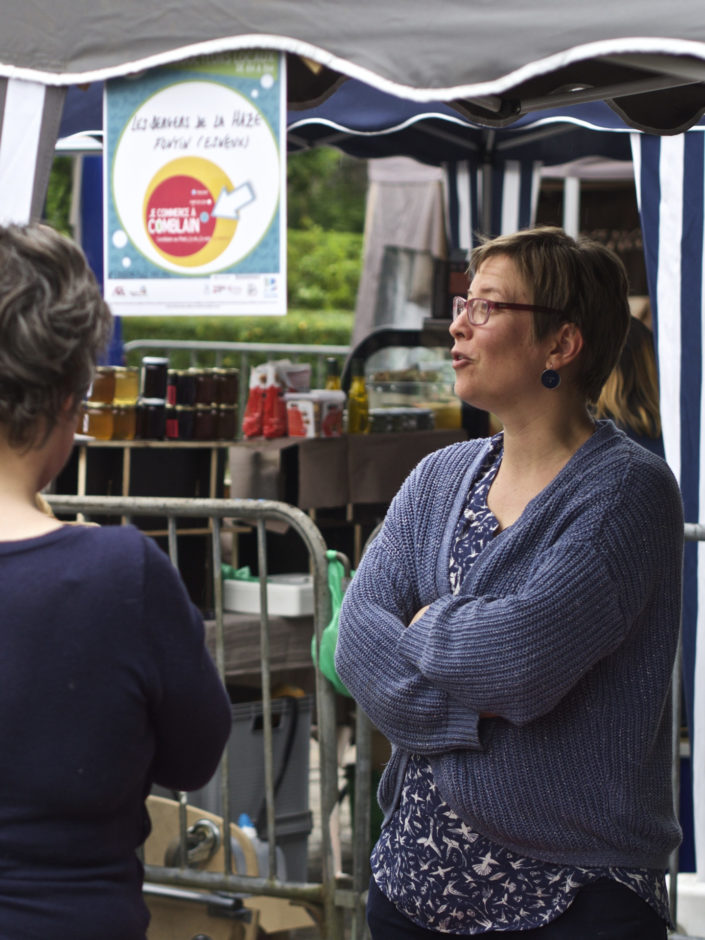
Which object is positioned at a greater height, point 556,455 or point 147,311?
point 147,311

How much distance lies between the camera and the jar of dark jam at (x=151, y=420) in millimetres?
4846

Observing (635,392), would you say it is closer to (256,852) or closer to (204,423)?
(204,423)

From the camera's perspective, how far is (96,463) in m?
4.70

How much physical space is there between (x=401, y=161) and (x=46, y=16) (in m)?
7.53

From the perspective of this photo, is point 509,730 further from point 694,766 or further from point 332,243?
point 332,243

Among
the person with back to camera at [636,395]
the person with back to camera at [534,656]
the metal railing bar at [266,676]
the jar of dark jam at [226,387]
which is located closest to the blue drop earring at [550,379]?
the person with back to camera at [534,656]

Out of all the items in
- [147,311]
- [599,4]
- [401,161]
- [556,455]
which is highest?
[401,161]

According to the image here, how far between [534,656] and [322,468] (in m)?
3.16

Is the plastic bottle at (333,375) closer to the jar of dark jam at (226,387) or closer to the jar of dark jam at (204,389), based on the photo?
the jar of dark jam at (226,387)

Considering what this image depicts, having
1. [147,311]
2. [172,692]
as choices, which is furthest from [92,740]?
[147,311]

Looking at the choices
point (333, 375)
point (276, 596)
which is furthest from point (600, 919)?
point (333, 375)

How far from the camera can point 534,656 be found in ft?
→ 6.26

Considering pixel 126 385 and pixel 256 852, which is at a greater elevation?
pixel 126 385

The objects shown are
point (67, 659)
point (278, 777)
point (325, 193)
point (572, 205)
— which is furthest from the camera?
point (325, 193)
